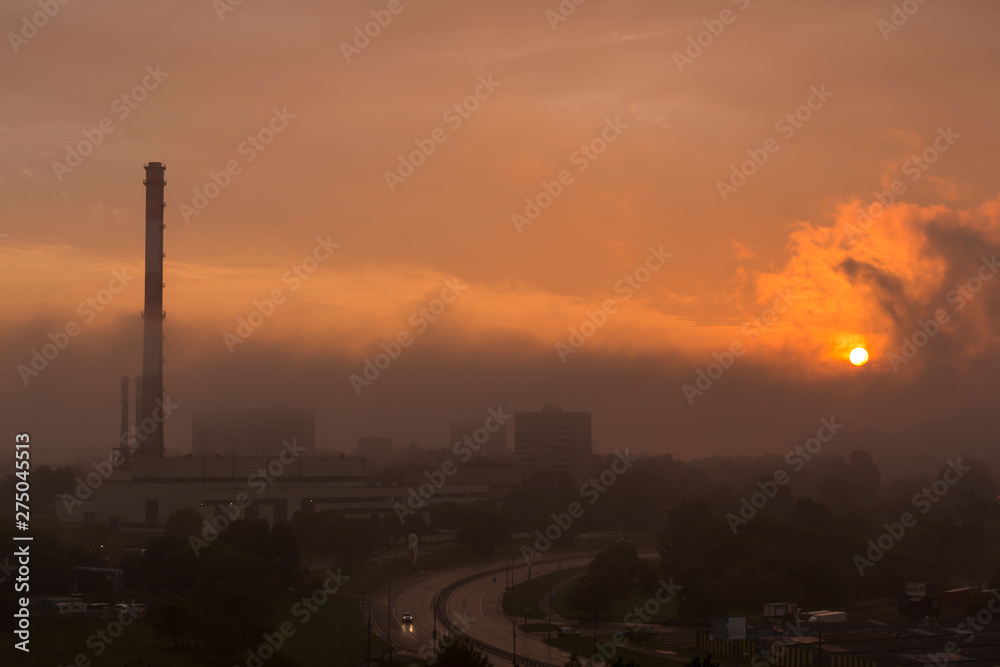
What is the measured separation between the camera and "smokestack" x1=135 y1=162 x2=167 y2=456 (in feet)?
291

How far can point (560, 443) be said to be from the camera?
18025 cm

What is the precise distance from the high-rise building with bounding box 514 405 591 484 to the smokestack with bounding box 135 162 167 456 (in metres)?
94.9

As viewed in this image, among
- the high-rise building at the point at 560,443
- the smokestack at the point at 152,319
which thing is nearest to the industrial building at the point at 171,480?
the smokestack at the point at 152,319

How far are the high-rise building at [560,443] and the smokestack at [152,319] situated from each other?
94.9 meters

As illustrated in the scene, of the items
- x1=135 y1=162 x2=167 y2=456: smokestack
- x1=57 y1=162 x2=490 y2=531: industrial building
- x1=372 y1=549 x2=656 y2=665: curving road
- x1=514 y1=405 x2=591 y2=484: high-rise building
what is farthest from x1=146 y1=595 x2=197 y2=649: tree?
x1=514 y1=405 x2=591 y2=484: high-rise building

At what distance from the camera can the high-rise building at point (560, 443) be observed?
177750 mm

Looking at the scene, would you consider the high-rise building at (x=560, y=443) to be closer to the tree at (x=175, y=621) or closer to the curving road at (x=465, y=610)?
the curving road at (x=465, y=610)

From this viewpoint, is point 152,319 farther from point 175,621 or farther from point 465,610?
point 175,621

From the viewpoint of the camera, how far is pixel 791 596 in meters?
59.1

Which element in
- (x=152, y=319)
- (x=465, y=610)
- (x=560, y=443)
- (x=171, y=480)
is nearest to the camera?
(x=465, y=610)

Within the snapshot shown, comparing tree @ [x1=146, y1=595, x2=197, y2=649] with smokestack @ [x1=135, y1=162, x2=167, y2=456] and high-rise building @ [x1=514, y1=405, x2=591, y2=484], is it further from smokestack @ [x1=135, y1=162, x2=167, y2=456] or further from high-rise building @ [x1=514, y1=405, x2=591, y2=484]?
high-rise building @ [x1=514, y1=405, x2=591, y2=484]

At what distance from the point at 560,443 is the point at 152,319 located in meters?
102

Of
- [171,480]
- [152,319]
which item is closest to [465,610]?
[171,480]

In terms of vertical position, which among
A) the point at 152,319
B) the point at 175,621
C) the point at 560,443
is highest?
the point at 152,319
